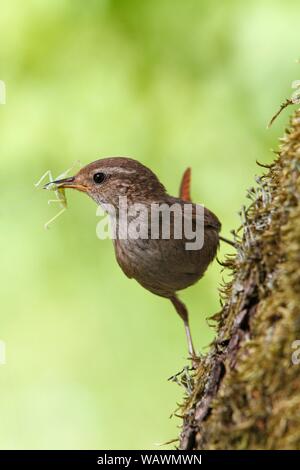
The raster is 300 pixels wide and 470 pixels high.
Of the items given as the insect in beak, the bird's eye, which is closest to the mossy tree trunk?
the bird's eye

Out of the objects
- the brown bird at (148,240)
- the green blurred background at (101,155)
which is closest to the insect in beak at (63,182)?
the brown bird at (148,240)

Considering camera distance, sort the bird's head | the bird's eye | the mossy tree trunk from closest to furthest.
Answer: the mossy tree trunk, the bird's head, the bird's eye

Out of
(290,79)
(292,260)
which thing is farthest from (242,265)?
(290,79)

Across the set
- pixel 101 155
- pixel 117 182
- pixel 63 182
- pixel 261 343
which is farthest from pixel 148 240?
pixel 101 155

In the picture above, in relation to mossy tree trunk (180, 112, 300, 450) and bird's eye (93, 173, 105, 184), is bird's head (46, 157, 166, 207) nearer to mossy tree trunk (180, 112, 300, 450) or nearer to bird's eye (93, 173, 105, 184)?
bird's eye (93, 173, 105, 184)

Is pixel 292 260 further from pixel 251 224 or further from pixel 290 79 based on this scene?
pixel 290 79
